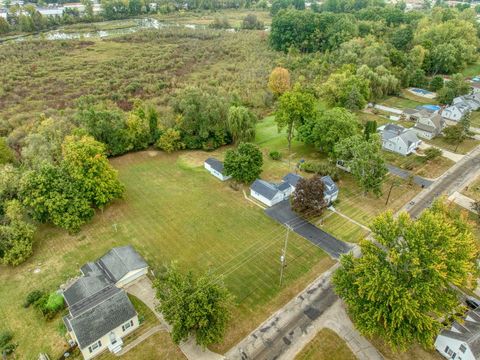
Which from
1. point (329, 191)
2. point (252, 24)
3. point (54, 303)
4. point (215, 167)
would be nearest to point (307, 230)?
point (329, 191)

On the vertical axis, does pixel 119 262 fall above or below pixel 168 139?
below

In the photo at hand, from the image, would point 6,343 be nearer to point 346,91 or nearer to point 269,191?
point 269,191

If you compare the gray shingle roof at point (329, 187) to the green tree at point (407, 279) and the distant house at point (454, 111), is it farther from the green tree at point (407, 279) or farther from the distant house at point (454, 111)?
the distant house at point (454, 111)

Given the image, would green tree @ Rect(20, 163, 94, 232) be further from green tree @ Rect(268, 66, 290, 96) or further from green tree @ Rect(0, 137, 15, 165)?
green tree @ Rect(268, 66, 290, 96)

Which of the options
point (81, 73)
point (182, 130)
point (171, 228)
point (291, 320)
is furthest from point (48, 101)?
point (291, 320)

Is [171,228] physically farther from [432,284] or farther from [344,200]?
[432,284]

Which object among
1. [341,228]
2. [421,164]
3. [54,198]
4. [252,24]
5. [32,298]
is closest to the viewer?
[32,298]
